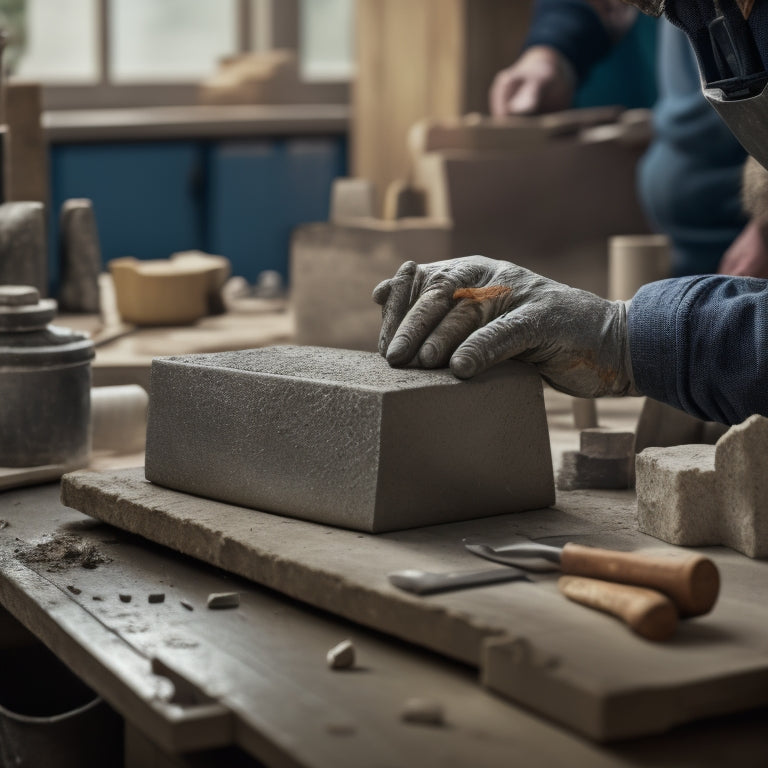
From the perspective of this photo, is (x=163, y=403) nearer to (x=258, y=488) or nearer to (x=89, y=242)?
(x=258, y=488)

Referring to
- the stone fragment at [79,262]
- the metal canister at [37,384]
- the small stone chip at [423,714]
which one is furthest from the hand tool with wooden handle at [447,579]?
the stone fragment at [79,262]

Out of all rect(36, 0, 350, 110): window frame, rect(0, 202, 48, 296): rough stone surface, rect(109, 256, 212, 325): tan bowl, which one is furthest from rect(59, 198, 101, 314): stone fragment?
rect(36, 0, 350, 110): window frame

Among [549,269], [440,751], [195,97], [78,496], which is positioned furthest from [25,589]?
[195,97]

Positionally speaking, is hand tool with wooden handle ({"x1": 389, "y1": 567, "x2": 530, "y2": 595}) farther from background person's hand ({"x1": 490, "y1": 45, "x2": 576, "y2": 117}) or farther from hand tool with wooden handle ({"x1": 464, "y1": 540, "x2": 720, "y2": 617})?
background person's hand ({"x1": 490, "y1": 45, "x2": 576, "y2": 117})

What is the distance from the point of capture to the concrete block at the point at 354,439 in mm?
1530

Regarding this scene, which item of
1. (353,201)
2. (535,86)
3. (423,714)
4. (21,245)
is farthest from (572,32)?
(423,714)

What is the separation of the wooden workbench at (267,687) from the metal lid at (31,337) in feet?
1.52

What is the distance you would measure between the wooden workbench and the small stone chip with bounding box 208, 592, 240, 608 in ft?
0.05

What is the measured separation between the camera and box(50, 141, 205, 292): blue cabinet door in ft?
17.2

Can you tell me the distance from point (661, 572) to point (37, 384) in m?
1.11

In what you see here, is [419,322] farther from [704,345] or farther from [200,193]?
[200,193]

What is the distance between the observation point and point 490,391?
1.61 meters

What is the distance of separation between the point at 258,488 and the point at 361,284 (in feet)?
5.01

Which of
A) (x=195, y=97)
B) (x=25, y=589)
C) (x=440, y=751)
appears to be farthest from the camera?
(x=195, y=97)
